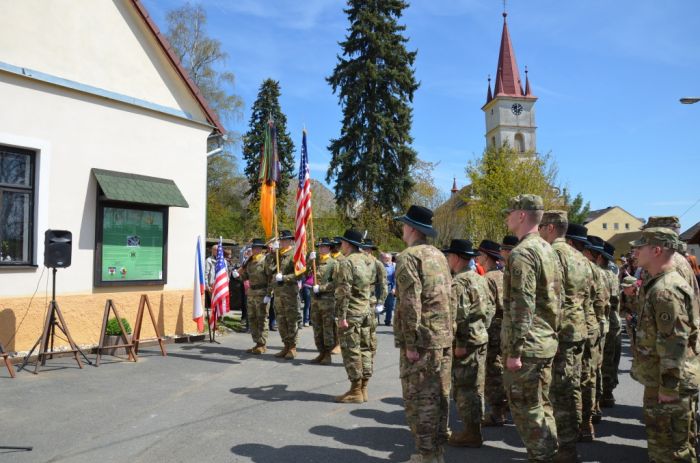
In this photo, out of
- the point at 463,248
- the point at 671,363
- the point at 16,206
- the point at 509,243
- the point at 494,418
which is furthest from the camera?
the point at 16,206

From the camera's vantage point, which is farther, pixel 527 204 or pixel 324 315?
pixel 324 315

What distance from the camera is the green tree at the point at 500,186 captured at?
3934 cm

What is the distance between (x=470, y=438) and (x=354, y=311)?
8.39 feet

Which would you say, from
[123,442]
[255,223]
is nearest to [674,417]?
[123,442]

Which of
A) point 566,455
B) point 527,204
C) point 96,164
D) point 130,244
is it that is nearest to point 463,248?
point 527,204

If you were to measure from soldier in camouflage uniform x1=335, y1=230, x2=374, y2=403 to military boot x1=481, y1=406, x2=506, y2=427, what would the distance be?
5.43 ft

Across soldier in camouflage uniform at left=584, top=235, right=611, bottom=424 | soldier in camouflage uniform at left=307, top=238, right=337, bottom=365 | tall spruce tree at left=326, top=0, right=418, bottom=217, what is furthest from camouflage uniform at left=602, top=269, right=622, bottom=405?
tall spruce tree at left=326, top=0, right=418, bottom=217

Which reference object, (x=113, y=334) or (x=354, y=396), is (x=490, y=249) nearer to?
(x=354, y=396)

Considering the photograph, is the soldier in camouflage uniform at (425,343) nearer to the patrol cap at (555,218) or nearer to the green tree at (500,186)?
the patrol cap at (555,218)

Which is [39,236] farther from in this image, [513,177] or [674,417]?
[513,177]

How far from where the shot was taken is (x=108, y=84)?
1045 centimetres

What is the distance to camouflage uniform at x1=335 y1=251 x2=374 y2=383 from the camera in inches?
278

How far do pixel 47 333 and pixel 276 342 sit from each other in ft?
15.2

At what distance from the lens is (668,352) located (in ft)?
13.1
